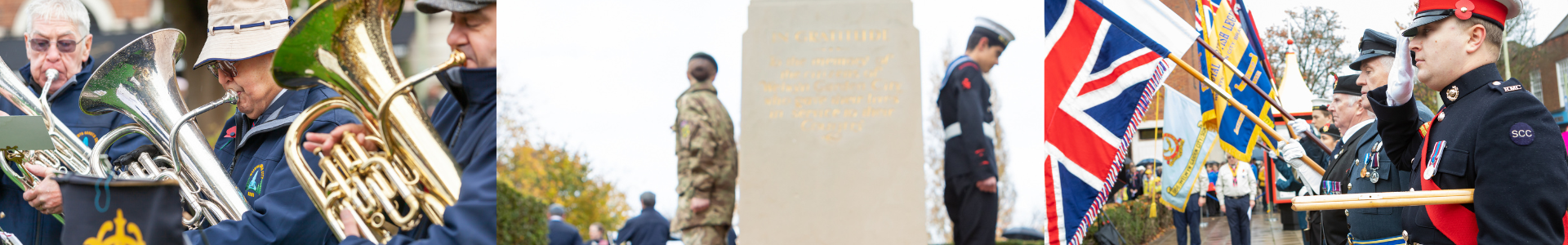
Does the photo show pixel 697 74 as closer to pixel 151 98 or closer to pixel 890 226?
pixel 890 226

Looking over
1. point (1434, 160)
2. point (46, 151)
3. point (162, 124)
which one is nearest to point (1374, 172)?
point (1434, 160)

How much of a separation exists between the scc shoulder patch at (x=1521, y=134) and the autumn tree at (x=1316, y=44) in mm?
9805

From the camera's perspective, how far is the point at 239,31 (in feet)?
10.5

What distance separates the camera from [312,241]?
3021mm

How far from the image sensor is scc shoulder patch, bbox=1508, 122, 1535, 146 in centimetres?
214

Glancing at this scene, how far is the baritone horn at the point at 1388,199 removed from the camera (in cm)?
211

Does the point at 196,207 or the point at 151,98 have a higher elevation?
the point at 151,98

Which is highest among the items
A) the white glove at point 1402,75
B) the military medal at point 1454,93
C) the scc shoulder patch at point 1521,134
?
the white glove at point 1402,75

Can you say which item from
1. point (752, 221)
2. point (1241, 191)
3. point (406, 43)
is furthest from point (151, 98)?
point (1241, 191)

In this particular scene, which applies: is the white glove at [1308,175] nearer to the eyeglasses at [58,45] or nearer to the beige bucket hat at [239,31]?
the beige bucket hat at [239,31]

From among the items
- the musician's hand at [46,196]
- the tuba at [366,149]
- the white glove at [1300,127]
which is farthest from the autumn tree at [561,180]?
the white glove at [1300,127]

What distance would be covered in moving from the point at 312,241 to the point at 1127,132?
3.26m

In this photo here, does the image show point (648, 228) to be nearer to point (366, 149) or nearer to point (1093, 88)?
point (366, 149)

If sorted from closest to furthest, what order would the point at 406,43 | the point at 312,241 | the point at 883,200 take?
the point at 312,241, the point at 883,200, the point at 406,43
